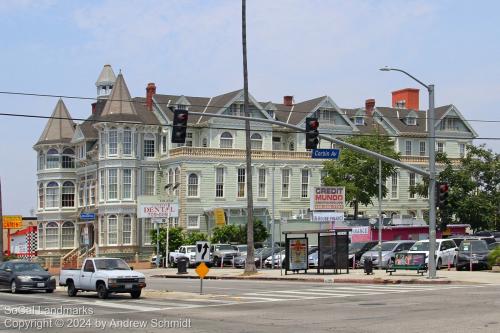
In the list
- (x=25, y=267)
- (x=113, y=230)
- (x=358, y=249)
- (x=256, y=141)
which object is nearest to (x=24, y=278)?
(x=25, y=267)

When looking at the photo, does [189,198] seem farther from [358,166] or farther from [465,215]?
[465,215]

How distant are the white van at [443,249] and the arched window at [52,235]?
42129 millimetres

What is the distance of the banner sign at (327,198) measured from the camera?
4969 cm

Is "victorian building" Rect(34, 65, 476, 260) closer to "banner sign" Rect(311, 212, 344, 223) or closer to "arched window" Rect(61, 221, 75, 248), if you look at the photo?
"arched window" Rect(61, 221, 75, 248)

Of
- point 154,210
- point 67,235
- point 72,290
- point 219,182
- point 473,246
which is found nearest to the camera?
point 72,290

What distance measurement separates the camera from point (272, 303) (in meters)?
24.1

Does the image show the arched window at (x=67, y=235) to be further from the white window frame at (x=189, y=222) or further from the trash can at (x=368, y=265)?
the trash can at (x=368, y=265)

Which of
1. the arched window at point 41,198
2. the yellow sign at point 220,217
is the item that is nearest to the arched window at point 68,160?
the arched window at point 41,198

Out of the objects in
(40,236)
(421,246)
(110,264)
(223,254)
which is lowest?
(223,254)

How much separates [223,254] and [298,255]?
52.1ft

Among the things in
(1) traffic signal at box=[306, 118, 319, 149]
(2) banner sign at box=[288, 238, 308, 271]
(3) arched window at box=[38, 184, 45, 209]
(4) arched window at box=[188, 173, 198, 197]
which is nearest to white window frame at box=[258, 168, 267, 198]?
(4) arched window at box=[188, 173, 198, 197]

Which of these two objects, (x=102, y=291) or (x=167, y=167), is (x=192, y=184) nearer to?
(x=167, y=167)

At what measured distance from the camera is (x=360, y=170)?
6788 cm

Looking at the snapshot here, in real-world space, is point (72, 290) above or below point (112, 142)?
below
